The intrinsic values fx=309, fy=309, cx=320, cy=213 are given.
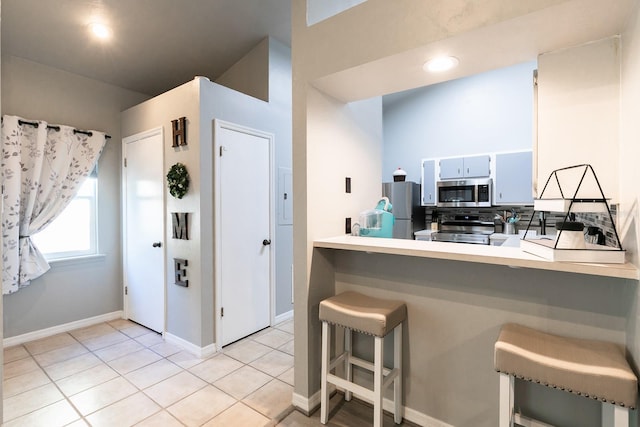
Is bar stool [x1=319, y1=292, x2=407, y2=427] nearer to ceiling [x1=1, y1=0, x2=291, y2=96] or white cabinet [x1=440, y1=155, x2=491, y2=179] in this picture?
ceiling [x1=1, y1=0, x2=291, y2=96]

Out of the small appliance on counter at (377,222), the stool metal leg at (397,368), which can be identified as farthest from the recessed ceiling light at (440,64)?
the stool metal leg at (397,368)

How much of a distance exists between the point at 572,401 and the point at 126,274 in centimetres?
403

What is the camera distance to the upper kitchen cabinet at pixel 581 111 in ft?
4.31

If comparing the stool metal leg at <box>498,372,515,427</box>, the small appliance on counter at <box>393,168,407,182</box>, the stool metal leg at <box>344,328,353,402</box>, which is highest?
the small appliance on counter at <box>393,168,407,182</box>

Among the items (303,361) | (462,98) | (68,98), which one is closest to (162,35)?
(68,98)

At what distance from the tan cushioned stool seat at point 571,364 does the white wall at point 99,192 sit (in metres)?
3.89

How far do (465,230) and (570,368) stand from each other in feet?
12.8

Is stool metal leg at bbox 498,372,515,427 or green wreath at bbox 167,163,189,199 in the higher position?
green wreath at bbox 167,163,189,199

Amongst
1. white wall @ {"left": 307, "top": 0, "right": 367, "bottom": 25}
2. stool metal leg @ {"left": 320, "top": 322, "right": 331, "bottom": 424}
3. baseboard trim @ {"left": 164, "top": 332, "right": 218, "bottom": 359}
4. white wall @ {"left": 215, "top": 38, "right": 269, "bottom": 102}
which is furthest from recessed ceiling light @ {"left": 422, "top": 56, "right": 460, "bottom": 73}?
baseboard trim @ {"left": 164, "top": 332, "right": 218, "bottom": 359}

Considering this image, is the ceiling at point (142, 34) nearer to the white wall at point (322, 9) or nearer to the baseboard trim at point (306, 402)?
the white wall at point (322, 9)

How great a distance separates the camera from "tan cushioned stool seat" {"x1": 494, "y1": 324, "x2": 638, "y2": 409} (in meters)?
1.07

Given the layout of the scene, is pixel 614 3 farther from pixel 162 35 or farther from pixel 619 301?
pixel 162 35

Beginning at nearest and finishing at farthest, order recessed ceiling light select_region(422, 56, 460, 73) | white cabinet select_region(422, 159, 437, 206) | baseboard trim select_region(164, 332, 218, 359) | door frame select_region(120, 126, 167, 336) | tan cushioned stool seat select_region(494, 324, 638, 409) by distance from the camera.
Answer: tan cushioned stool seat select_region(494, 324, 638, 409)
recessed ceiling light select_region(422, 56, 460, 73)
baseboard trim select_region(164, 332, 218, 359)
door frame select_region(120, 126, 167, 336)
white cabinet select_region(422, 159, 437, 206)

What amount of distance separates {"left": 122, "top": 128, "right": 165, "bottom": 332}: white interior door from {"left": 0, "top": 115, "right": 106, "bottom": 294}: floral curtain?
430 millimetres
